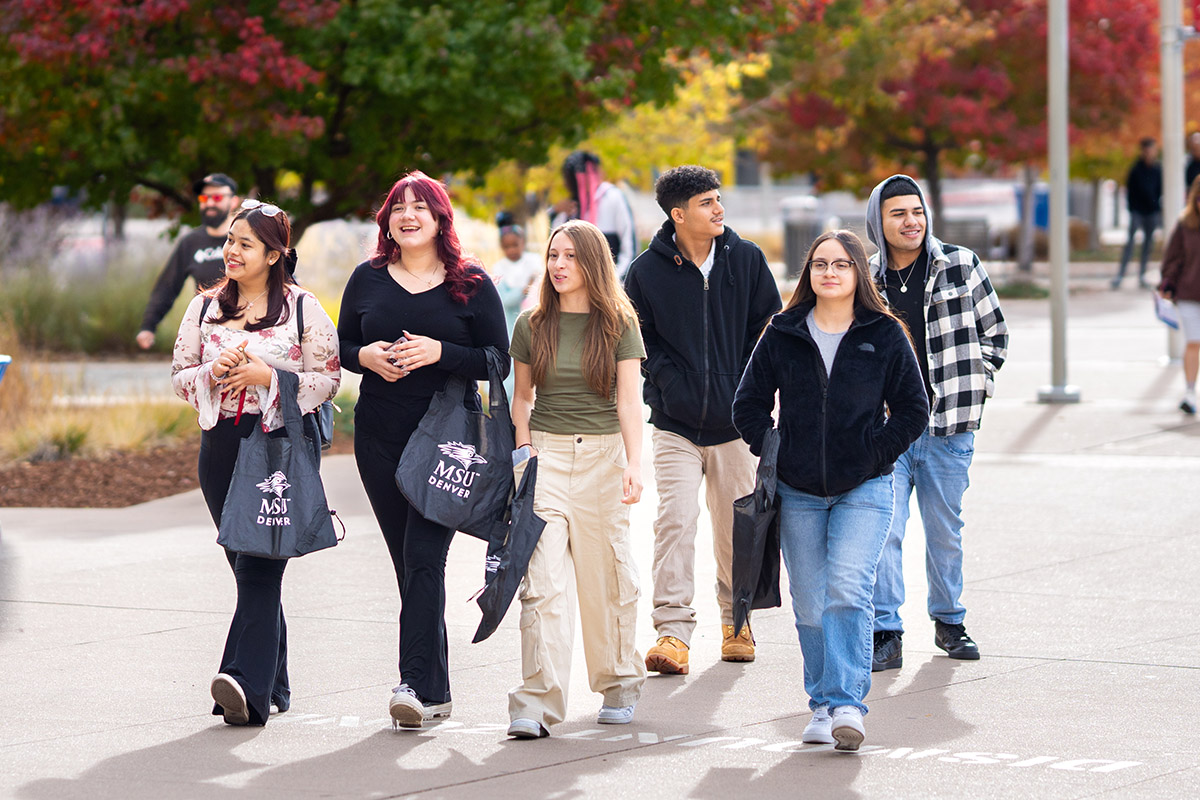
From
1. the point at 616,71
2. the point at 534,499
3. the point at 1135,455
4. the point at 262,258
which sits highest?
the point at 616,71

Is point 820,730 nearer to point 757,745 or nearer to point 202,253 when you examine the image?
point 757,745

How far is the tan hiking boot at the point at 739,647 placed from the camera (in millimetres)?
6629

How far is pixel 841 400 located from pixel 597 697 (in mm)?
1504

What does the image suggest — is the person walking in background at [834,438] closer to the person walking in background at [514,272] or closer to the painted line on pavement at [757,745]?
the painted line on pavement at [757,745]

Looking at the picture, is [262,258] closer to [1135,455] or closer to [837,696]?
[837,696]

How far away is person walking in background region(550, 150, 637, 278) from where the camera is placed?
11.4 meters

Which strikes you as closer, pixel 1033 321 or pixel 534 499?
pixel 534 499

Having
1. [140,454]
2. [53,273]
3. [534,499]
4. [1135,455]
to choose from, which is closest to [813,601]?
[534,499]

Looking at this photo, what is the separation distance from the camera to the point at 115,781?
5.07 metres

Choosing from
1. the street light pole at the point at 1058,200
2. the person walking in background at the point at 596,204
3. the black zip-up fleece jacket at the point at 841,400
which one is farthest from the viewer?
the street light pole at the point at 1058,200

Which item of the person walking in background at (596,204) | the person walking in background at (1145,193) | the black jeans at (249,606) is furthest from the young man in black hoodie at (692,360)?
the person walking in background at (1145,193)

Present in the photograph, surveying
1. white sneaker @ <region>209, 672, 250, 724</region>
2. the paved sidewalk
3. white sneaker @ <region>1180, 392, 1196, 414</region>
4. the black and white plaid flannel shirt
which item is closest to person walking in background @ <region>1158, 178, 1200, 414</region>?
white sneaker @ <region>1180, 392, 1196, 414</region>

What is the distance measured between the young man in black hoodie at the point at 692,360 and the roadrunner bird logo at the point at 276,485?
5.32ft

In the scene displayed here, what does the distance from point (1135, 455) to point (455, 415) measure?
7097 mm
